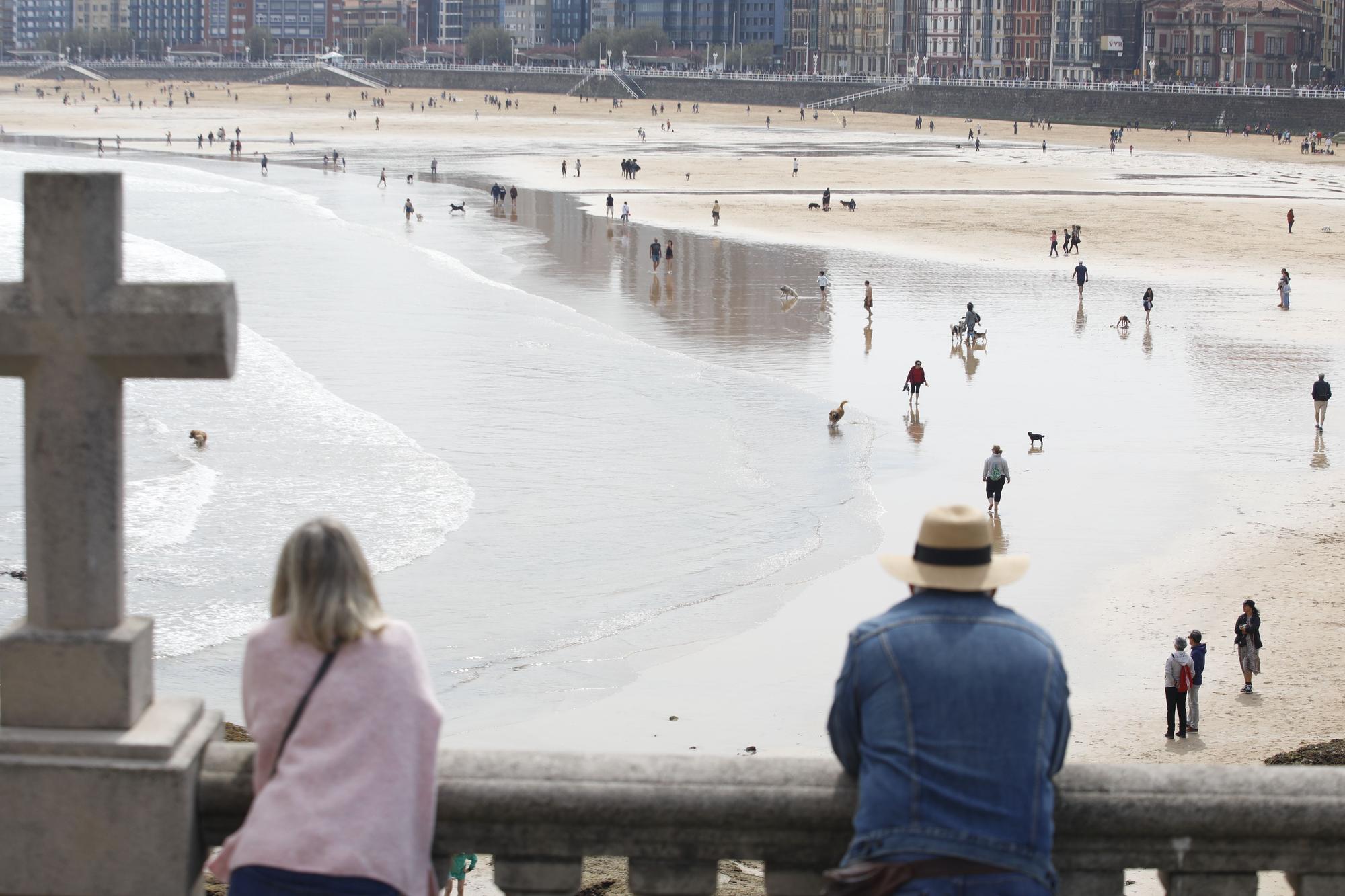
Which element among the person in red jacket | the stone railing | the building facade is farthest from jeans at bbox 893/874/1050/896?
the building facade

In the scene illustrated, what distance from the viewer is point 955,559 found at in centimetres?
358

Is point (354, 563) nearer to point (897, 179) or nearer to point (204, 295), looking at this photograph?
point (204, 295)

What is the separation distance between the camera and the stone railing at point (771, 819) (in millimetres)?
3723

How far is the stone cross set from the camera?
3.56m

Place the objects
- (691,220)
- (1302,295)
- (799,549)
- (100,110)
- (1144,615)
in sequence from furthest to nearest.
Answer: (100,110) < (691,220) < (1302,295) < (799,549) < (1144,615)

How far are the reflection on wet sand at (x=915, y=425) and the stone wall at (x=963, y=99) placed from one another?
9033 cm

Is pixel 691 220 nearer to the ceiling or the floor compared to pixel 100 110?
nearer to the floor

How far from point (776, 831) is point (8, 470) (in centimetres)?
2007

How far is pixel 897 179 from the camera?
7725 centimetres

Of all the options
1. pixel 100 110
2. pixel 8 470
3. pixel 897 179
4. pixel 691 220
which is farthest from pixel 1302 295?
pixel 100 110

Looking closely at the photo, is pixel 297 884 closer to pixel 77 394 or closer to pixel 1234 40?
pixel 77 394

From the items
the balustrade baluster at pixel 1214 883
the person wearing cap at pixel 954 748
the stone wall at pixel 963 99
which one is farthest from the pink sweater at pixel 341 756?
the stone wall at pixel 963 99

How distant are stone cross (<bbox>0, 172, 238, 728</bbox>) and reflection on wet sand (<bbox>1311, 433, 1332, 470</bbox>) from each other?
21.2 meters

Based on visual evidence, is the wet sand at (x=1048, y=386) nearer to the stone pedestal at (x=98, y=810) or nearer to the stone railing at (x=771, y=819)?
the stone railing at (x=771, y=819)
